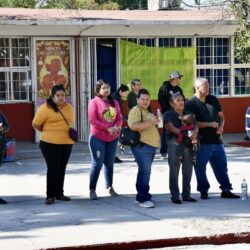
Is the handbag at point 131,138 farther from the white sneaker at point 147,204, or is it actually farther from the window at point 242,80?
the window at point 242,80

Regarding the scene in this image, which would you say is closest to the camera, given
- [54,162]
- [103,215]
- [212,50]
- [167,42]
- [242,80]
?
[103,215]

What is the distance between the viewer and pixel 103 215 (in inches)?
373

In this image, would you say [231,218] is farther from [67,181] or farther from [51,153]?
[67,181]

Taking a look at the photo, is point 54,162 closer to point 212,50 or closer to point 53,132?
point 53,132

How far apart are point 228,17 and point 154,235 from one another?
36.7 feet

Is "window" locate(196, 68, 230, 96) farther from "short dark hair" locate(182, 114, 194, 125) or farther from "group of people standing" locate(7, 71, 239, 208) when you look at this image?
"short dark hair" locate(182, 114, 194, 125)

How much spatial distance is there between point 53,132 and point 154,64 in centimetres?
889

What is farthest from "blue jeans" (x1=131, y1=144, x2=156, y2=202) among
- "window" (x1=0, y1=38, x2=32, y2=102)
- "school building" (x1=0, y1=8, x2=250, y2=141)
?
"window" (x1=0, y1=38, x2=32, y2=102)

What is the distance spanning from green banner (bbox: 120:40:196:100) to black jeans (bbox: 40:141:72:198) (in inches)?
318

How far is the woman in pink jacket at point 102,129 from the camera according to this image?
10383mm

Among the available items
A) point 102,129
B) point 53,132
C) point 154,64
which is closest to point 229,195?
point 102,129

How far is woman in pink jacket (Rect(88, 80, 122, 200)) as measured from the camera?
10.4 meters

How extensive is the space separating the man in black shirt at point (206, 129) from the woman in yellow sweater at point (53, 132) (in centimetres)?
184

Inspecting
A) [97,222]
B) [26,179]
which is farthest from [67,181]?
[97,222]
